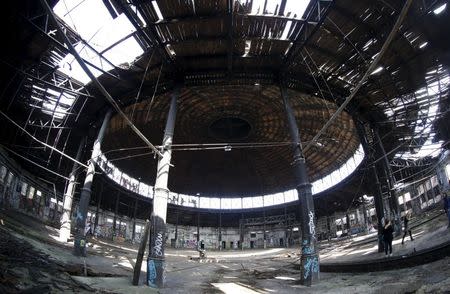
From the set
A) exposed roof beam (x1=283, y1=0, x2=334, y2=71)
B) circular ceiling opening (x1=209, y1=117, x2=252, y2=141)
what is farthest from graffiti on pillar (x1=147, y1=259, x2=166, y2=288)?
circular ceiling opening (x1=209, y1=117, x2=252, y2=141)

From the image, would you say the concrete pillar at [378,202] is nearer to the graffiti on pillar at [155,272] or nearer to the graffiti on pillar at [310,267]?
the graffiti on pillar at [310,267]

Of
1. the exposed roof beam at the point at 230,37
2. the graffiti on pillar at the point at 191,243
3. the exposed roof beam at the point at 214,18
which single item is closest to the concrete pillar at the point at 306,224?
the exposed roof beam at the point at 230,37

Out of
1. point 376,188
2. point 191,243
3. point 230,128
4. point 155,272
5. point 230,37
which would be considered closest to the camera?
point 155,272

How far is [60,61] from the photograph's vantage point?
705 inches

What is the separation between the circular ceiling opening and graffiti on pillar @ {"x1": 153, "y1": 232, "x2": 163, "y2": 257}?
1649cm

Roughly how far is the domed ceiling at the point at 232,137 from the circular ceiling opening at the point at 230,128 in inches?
3.6

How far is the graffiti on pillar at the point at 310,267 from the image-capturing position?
1314 centimetres

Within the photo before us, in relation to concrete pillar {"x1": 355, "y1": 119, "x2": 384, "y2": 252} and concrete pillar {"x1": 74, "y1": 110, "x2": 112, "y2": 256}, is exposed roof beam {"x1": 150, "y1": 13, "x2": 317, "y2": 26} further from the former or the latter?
concrete pillar {"x1": 355, "y1": 119, "x2": 384, "y2": 252}

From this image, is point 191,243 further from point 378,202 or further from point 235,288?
Answer: point 235,288

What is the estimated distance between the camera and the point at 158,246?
43.4ft

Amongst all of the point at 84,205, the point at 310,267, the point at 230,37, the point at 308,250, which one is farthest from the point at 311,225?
the point at 84,205

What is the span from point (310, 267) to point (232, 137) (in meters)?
18.9

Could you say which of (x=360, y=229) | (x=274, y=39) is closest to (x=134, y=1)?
(x=274, y=39)

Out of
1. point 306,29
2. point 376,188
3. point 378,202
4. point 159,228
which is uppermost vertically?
point 306,29
